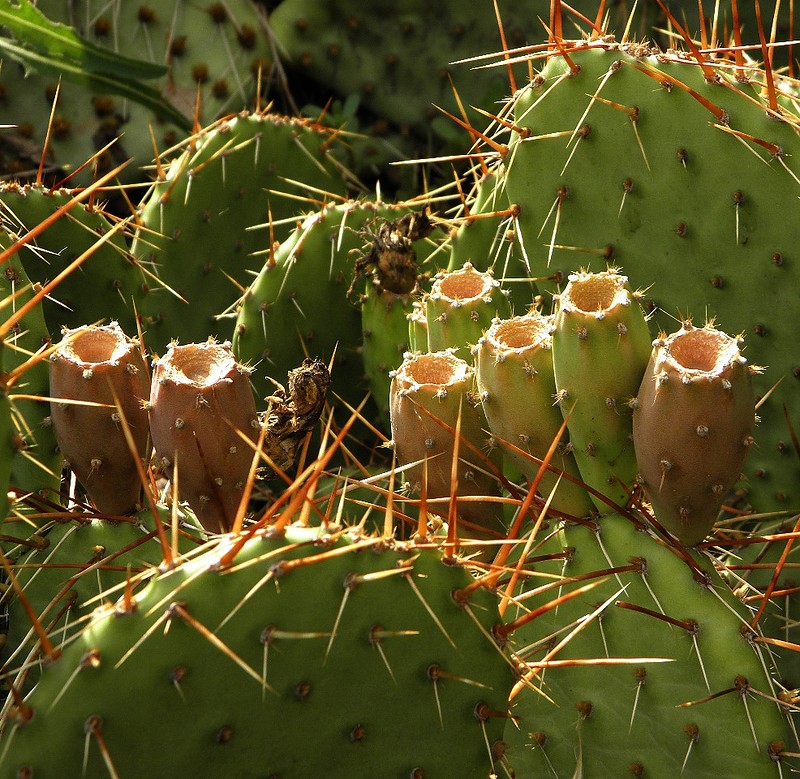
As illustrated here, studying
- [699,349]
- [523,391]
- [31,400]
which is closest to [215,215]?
[31,400]

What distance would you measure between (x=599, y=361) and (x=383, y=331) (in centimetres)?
59

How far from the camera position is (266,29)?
265cm

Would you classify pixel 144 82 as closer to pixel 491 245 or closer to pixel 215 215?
pixel 215 215

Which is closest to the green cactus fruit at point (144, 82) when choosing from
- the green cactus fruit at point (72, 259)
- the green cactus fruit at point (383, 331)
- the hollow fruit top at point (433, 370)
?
the green cactus fruit at point (72, 259)

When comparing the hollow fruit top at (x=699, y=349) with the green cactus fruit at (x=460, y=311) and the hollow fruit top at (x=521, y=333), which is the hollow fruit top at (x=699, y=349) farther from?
the green cactus fruit at (x=460, y=311)

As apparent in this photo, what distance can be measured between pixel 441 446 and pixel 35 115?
1.71m

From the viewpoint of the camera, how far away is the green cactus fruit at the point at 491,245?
5.68 ft

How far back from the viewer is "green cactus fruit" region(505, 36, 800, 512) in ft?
5.00

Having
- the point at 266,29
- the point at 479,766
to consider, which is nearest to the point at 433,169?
the point at 266,29

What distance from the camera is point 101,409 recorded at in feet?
4.33

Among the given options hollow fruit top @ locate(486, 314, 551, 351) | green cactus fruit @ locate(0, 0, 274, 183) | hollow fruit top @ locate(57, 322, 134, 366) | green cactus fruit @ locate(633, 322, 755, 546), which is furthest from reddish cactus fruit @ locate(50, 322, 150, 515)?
green cactus fruit @ locate(0, 0, 274, 183)

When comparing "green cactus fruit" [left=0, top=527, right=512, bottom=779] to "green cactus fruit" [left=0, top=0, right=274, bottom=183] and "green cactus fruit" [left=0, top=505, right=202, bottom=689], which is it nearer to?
"green cactus fruit" [left=0, top=505, right=202, bottom=689]

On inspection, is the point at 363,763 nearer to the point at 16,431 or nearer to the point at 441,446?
the point at 441,446

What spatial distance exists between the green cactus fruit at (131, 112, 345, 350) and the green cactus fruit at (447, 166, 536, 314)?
293 millimetres
